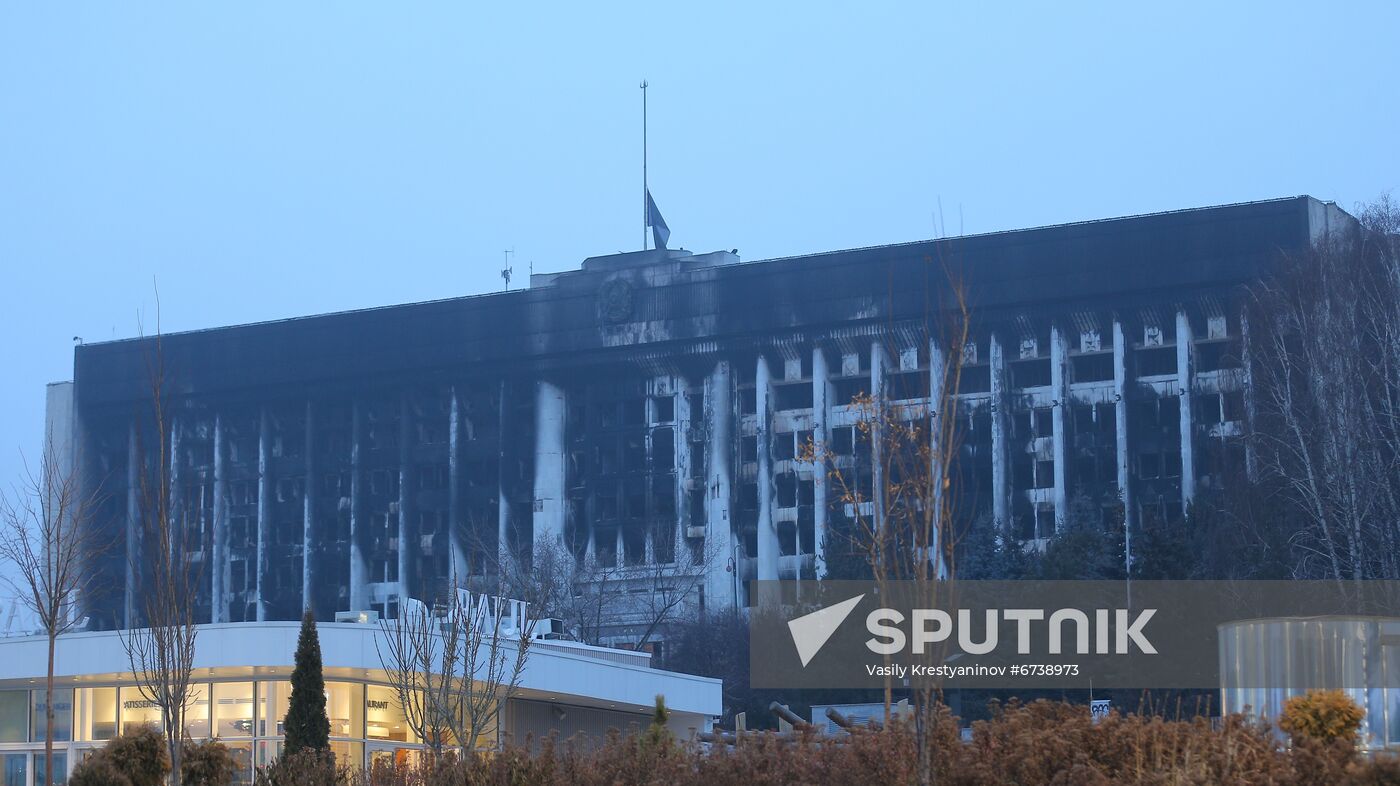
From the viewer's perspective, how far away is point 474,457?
313ft

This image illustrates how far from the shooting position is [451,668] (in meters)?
27.2

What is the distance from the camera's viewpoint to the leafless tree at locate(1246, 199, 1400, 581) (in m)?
55.1

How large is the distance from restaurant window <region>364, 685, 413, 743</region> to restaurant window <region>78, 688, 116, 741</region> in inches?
202

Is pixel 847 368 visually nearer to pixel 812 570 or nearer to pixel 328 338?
pixel 812 570

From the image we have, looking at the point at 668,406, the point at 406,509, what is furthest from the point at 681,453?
the point at 406,509

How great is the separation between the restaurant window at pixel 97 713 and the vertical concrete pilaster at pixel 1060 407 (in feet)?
177

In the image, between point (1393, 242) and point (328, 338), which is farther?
point (328, 338)

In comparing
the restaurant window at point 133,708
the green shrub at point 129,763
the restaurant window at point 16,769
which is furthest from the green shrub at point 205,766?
the restaurant window at point 16,769

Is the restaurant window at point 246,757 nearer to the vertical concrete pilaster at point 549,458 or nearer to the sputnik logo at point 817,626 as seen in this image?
the sputnik logo at point 817,626

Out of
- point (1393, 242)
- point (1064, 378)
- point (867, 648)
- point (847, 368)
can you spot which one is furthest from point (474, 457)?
point (1393, 242)

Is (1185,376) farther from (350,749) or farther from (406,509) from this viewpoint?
(350,749)

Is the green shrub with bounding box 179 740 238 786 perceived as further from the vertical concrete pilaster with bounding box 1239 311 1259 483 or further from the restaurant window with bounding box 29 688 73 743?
the vertical concrete pilaster with bounding box 1239 311 1259 483

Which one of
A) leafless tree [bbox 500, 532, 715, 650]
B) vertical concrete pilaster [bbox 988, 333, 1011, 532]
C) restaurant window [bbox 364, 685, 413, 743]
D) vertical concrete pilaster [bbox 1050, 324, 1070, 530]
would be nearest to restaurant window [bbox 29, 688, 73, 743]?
restaurant window [bbox 364, 685, 413, 743]

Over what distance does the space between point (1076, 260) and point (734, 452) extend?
1995cm
